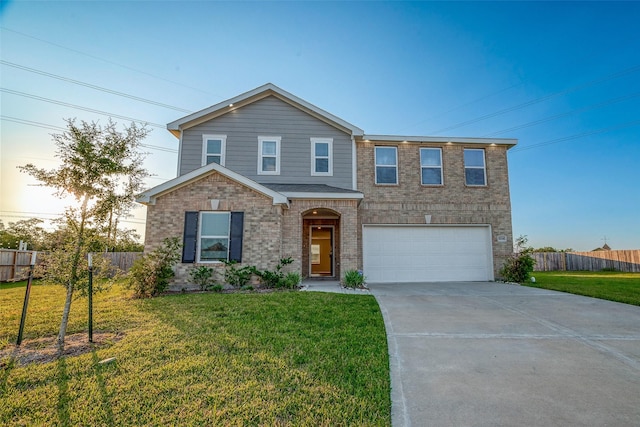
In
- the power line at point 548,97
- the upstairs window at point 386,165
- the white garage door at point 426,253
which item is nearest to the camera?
the white garage door at point 426,253

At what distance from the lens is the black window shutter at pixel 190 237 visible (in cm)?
930

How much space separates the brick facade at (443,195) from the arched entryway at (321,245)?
1843 mm

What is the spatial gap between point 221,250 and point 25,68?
46.9 feet

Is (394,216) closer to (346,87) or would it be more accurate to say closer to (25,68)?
(346,87)

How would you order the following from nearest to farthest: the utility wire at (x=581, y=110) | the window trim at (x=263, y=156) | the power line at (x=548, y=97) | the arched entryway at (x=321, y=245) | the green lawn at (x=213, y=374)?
the green lawn at (x=213, y=374) → the window trim at (x=263, y=156) → the arched entryway at (x=321, y=245) → the power line at (x=548, y=97) → the utility wire at (x=581, y=110)

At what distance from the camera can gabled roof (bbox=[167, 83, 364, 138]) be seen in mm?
11922

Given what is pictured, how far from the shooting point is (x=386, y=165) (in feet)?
40.8

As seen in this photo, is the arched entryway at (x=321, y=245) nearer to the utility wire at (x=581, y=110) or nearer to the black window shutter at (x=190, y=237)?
the black window shutter at (x=190, y=237)

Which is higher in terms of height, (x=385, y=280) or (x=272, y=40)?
(x=272, y=40)

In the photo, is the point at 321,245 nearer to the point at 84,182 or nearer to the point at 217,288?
the point at 217,288

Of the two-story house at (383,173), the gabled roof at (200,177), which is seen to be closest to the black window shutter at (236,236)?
the gabled roof at (200,177)

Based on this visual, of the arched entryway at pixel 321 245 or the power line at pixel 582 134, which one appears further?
the power line at pixel 582 134

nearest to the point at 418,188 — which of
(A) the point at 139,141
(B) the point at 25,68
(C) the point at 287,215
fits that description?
(C) the point at 287,215

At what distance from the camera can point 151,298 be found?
26.1ft
